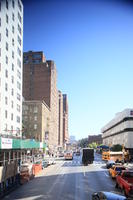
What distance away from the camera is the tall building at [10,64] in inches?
2122

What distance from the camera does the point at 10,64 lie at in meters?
58.6

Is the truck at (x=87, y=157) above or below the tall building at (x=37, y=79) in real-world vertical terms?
below

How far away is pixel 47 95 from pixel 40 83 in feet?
21.1

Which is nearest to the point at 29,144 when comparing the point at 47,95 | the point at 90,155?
the point at 90,155

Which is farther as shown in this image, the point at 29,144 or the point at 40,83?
the point at 40,83

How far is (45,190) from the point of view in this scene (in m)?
23.5

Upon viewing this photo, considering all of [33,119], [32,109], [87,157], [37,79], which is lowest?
[87,157]

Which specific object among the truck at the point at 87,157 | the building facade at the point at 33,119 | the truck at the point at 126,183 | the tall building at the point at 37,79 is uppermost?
the tall building at the point at 37,79

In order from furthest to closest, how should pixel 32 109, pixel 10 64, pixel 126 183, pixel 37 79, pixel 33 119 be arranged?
pixel 37 79
pixel 32 109
pixel 33 119
pixel 10 64
pixel 126 183

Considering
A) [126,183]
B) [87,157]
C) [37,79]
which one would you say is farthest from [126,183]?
[37,79]

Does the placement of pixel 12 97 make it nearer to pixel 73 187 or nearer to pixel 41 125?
pixel 73 187

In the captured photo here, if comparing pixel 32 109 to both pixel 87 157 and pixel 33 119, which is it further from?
pixel 87 157

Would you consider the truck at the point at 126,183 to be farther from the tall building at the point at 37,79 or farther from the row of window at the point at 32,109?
the tall building at the point at 37,79

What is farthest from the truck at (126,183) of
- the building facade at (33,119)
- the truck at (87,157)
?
the building facade at (33,119)
